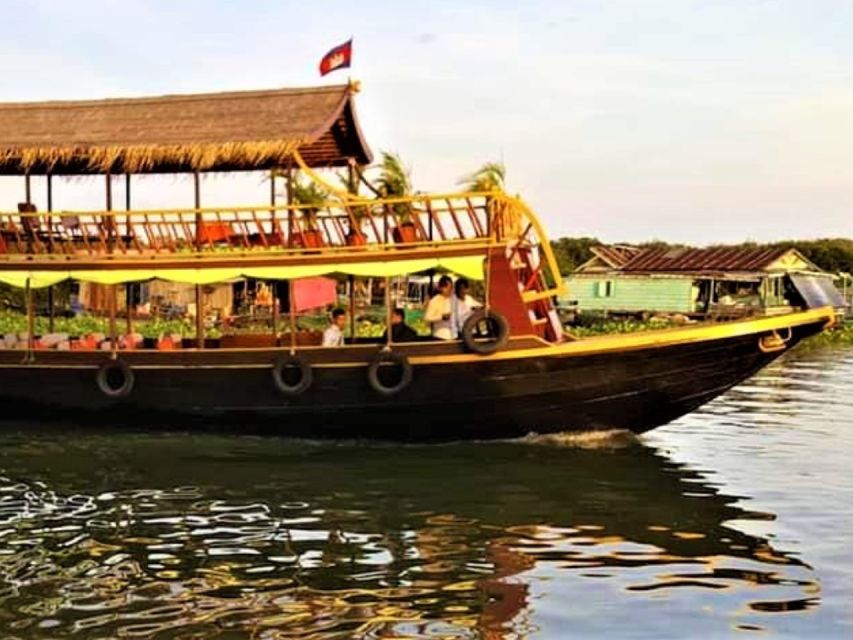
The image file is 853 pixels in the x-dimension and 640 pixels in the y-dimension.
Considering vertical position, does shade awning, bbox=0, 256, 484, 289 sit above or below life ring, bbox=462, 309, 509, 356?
above

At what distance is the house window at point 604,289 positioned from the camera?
38188 millimetres

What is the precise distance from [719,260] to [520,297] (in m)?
29.0

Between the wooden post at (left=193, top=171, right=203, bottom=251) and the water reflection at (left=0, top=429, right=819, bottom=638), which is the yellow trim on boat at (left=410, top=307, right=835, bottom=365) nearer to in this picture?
the water reflection at (left=0, top=429, right=819, bottom=638)

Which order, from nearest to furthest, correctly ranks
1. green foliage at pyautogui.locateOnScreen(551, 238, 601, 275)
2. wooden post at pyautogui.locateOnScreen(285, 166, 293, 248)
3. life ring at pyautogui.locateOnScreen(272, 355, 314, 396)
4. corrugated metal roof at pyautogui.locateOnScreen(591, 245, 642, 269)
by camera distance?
life ring at pyautogui.locateOnScreen(272, 355, 314, 396)
wooden post at pyautogui.locateOnScreen(285, 166, 293, 248)
corrugated metal roof at pyautogui.locateOnScreen(591, 245, 642, 269)
green foliage at pyautogui.locateOnScreen(551, 238, 601, 275)

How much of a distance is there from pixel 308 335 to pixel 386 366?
5.79 ft

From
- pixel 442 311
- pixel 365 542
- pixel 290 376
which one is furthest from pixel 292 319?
pixel 365 542

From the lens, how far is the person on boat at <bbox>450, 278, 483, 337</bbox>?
1077 cm

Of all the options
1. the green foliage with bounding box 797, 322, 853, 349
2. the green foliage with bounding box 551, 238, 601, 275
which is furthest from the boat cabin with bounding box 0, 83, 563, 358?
the green foliage with bounding box 551, 238, 601, 275

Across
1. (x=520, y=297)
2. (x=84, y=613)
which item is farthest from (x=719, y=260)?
(x=84, y=613)

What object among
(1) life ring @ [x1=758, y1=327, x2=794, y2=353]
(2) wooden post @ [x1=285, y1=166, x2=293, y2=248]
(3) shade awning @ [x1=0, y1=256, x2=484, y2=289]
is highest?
(2) wooden post @ [x1=285, y1=166, x2=293, y2=248]

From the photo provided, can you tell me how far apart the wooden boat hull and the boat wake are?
74mm

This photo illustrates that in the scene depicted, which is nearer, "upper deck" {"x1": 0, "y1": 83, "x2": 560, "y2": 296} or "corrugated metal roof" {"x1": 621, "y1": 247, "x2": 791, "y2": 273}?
"upper deck" {"x1": 0, "y1": 83, "x2": 560, "y2": 296}

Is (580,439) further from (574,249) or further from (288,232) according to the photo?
(574,249)

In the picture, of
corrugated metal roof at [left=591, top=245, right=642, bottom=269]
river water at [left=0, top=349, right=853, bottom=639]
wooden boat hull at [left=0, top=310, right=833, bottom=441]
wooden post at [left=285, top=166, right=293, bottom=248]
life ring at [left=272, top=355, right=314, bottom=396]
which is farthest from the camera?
corrugated metal roof at [left=591, top=245, right=642, bottom=269]
